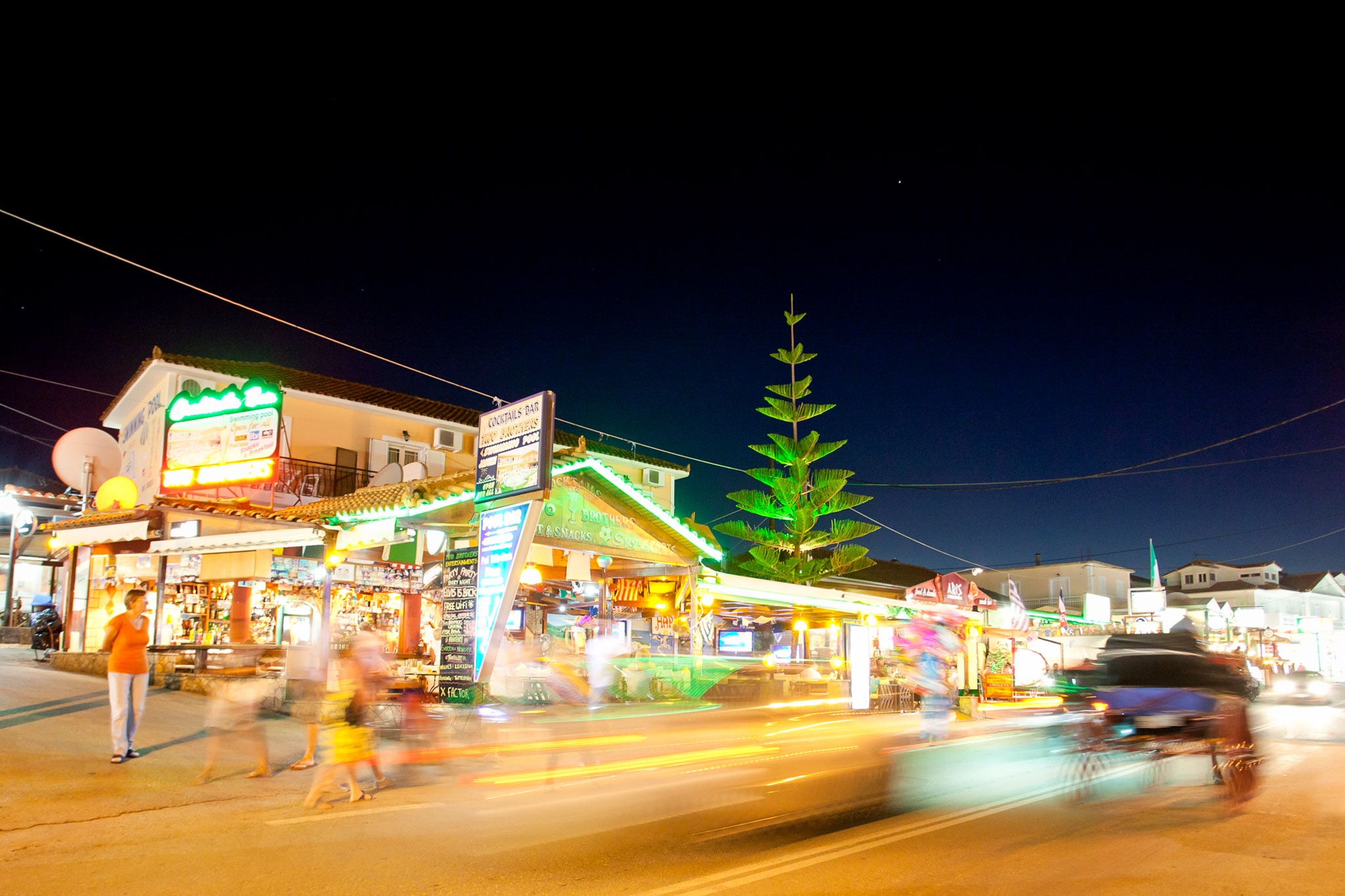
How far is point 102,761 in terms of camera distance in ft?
30.0

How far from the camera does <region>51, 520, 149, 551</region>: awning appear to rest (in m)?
15.9

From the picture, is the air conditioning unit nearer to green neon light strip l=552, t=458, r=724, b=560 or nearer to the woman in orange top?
green neon light strip l=552, t=458, r=724, b=560

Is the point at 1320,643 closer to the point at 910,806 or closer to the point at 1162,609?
the point at 1162,609

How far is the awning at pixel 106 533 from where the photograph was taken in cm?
1591

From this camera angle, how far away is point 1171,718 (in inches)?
345

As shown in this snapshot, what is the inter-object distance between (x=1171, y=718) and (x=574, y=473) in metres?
8.80

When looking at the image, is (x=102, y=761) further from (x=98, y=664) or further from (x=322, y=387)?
(x=322, y=387)

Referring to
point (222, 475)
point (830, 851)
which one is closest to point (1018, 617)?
point (222, 475)

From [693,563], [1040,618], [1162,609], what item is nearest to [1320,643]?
[1162,609]

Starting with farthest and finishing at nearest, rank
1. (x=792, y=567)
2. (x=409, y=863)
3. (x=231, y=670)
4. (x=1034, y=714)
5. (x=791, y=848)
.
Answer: (x=792, y=567)
(x=1034, y=714)
(x=231, y=670)
(x=791, y=848)
(x=409, y=863)

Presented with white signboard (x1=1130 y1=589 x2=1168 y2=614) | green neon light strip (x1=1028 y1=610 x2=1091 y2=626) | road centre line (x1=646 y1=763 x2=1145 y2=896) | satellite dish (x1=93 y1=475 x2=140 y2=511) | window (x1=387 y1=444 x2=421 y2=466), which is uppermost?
window (x1=387 y1=444 x2=421 y2=466)

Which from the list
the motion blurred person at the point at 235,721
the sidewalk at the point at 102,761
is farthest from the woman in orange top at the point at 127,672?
the motion blurred person at the point at 235,721

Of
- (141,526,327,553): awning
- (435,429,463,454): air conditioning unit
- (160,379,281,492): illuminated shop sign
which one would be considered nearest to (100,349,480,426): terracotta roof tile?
(435,429,463,454): air conditioning unit

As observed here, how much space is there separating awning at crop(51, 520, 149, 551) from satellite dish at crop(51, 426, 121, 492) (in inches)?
257
